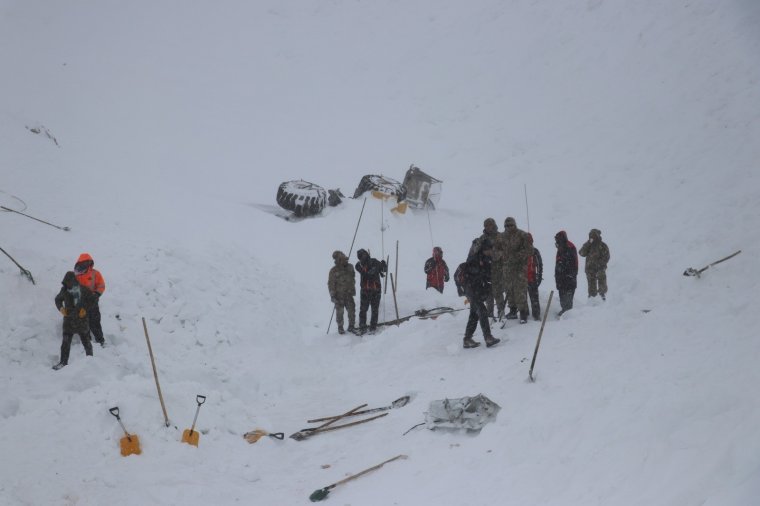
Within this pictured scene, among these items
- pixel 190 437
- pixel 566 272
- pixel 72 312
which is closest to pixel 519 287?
pixel 566 272

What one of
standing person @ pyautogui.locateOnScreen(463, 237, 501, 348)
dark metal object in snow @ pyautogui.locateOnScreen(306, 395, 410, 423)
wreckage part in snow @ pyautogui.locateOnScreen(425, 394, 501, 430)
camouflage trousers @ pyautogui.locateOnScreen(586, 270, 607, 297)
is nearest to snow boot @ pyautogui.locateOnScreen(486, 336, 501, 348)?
standing person @ pyautogui.locateOnScreen(463, 237, 501, 348)

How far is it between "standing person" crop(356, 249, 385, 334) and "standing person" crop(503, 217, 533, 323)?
9.40ft

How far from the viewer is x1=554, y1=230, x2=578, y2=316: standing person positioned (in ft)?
32.0

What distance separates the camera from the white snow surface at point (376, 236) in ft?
18.9

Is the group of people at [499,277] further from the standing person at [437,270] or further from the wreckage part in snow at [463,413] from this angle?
the wreckage part in snow at [463,413]

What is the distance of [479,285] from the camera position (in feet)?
28.2

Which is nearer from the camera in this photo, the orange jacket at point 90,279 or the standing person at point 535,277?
the orange jacket at point 90,279

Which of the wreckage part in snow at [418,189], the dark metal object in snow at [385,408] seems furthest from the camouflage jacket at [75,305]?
the wreckage part in snow at [418,189]

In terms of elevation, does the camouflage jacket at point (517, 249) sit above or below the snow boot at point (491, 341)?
above

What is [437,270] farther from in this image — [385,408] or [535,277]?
[385,408]

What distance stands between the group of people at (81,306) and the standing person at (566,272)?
7.24 metres

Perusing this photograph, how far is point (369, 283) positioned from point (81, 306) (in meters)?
5.06

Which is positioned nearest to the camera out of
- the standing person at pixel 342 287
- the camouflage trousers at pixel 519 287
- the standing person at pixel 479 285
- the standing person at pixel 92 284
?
the standing person at pixel 92 284

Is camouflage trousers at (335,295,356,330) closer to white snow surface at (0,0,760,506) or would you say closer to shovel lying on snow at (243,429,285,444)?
white snow surface at (0,0,760,506)
